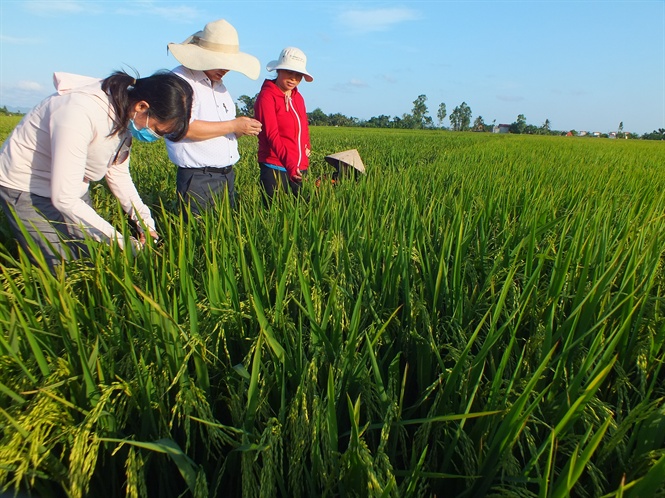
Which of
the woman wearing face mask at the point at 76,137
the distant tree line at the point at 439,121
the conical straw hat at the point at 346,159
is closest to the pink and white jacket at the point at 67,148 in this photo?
the woman wearing face mask at the point at 76,137

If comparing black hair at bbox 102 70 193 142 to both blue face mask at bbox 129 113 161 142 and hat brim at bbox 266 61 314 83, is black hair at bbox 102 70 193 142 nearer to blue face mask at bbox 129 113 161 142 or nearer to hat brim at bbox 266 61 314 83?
blue face mask at bbox 129 113 161 142

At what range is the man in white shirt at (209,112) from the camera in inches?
97.5

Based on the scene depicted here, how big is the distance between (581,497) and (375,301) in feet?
2.39

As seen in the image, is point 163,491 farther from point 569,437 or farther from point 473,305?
point 473,305

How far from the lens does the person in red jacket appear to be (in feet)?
9.93

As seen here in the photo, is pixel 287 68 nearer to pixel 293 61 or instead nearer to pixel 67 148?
pixel 293 61

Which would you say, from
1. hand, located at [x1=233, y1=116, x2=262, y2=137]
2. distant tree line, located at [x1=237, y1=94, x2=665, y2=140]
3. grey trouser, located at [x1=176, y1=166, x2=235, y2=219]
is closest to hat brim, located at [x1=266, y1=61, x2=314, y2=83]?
hand, located at [x1=233, y1=116, x2=262, y2=137]

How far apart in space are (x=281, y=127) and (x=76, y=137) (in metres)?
1.75

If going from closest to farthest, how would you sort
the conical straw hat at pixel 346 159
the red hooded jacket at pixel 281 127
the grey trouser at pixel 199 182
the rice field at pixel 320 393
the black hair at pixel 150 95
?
1. the rice field at pixel 320 393
2. the black hair at pixel 150 95
3. the grey trouser at pixel 199 182
4. the red hooded jacket at pixel 281 127
5. the conical straw hat at pixel 346 159

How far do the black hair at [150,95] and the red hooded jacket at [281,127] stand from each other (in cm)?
129

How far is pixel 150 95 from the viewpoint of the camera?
5.89ft

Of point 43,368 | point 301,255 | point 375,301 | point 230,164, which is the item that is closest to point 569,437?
point 375,301

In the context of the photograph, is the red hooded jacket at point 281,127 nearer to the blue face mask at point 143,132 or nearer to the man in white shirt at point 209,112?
the man in white shirt at point 209,112

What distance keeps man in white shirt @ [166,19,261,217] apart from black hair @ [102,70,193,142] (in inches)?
24.9
